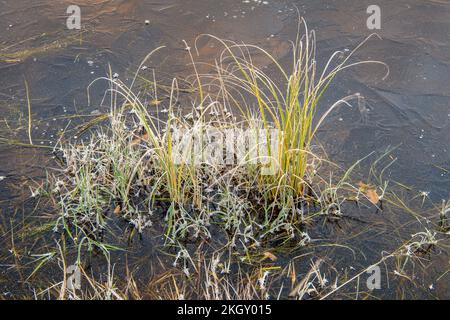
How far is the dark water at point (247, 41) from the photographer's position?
3.04 m

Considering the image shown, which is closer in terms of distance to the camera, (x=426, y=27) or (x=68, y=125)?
(x=68, y=125)

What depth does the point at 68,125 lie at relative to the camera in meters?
3.21

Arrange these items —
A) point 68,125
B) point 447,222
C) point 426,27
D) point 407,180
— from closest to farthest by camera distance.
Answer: point 447,222 → point 407,180 → point 68,125 → point 426,27

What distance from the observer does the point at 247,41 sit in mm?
3791

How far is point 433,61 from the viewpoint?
11.8ft

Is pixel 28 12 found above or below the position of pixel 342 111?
above

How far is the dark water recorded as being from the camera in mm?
3043

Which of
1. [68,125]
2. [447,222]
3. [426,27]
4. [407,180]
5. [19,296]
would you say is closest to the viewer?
[19,296]

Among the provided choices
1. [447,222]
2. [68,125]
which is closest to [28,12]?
[68,125]

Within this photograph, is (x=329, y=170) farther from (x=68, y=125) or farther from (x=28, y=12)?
(x=28, y=12)

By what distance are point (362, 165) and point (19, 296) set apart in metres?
1.73

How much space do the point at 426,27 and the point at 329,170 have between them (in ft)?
5.07

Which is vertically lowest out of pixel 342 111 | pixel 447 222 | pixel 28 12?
pixel 447 222

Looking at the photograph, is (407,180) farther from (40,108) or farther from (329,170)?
(40,108)
